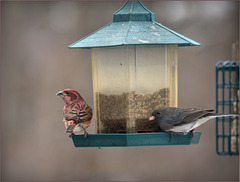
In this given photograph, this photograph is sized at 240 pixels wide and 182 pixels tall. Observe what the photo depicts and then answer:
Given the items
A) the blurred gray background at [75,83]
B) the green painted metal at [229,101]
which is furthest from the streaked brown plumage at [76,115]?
the blurred gray background at [75,83]

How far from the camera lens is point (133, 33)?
305 centimetres

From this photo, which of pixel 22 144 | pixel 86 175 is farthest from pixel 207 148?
pixel 22 144

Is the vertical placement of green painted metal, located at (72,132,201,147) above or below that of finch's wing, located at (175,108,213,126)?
below

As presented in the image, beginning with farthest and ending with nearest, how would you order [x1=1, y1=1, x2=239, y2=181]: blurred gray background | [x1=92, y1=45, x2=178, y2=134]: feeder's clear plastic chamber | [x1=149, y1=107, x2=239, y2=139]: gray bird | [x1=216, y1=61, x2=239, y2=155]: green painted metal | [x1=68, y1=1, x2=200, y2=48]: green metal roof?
[x1=1, y1=1, x2=239, y2=181]: blurred gray background < [x1=216, y1=61, x2=239, y2=155]: green painted metal < [x1=92, y1=45, x2=178, y2=134]: feeder's clear plastic chamber < [x1=149, y1=107, x2=239, y2=139]: gray bird < [x1=68, y1=1, x2=200, y2=48]: green metal roof

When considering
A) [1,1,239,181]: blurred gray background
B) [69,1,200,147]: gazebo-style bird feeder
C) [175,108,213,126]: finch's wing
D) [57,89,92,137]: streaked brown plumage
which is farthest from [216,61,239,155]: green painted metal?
[57,89,92,137]: streaked brown plumage

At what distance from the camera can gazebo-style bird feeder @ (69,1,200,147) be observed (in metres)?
3.12

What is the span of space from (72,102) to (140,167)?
4.12 m

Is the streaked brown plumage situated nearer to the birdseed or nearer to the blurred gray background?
the birdseed

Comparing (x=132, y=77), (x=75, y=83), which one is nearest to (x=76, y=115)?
(x=132, y=77)

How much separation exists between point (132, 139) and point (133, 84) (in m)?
0.46

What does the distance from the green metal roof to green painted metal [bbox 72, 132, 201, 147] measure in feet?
2.10

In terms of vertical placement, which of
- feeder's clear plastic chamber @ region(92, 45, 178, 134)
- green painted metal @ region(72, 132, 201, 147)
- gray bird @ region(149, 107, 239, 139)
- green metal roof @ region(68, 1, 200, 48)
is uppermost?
green metal roof @ region(68, 1, 200, 48)

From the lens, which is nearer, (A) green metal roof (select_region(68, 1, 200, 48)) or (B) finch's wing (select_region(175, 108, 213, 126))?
(A) green metal roof (select_region(68, 1, 200, 48))

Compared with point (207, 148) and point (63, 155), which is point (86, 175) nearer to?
point (63, 155)
